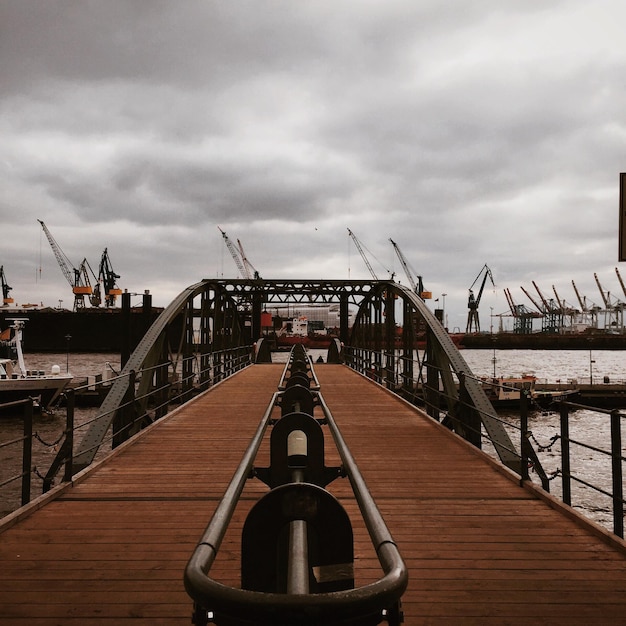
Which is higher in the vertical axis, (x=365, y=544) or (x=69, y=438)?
(x=69, y=438)

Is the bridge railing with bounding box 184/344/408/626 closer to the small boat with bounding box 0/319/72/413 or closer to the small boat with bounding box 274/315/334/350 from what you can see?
the small boat with bounding box 0/319/72/413

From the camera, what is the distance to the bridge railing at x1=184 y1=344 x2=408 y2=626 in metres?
1.43

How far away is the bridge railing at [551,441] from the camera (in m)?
5.01

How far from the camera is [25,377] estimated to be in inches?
1293

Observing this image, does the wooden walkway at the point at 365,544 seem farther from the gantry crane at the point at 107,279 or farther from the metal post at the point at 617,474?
the gantry crane at the point at 107,279

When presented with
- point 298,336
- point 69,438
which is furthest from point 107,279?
point 69,438

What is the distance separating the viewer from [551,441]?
8398 millimetres

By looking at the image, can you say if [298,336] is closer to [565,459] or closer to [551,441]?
[551,441]

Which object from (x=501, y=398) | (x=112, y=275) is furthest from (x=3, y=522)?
(x=112, y=275)

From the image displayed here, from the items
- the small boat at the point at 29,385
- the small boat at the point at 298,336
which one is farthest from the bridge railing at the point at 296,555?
the small boat at the point at 298,336

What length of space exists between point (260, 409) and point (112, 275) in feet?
441

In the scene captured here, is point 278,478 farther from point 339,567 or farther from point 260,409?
point 260,409

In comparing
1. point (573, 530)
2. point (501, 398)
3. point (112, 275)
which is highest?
point (112, 275)

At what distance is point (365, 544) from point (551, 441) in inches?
198
